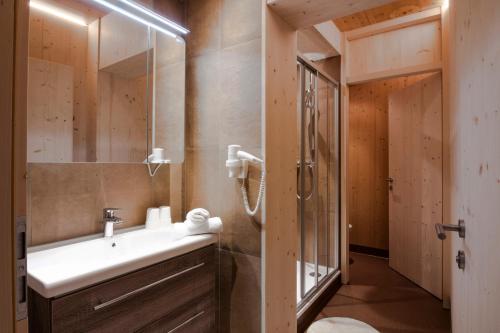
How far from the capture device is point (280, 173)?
1.58 metres

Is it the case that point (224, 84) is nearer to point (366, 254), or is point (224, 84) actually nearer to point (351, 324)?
point (351, 324)

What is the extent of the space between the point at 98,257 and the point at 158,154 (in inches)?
26.4

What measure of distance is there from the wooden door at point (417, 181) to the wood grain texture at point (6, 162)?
2.97m

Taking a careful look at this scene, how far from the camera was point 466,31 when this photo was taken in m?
0.83

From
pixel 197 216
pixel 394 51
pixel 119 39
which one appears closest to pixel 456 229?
pixel 197 216

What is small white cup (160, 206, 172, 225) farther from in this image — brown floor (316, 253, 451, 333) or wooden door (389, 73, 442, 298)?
wooden door (389, 73, 442, 298)

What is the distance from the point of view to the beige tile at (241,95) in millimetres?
1485

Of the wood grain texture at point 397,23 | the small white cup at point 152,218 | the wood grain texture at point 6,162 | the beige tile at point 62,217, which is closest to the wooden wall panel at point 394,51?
the wood grain texture at point 397,23

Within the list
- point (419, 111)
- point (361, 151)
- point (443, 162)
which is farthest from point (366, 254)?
point (419, 111)

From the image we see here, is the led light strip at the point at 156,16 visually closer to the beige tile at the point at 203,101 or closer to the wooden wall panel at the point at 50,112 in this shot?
the beige tile at the point at 203,101

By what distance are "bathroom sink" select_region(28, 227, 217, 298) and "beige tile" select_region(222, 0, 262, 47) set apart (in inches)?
43.8

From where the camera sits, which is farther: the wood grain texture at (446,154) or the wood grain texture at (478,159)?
the wood grain texture at (446,154)

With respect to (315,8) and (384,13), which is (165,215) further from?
(384,13)

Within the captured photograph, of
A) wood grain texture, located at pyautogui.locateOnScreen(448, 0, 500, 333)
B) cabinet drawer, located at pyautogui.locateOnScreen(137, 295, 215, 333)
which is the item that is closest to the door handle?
wood grain texture, located at pyautogui.locateOnScreen(448, 0, 500, 333)
